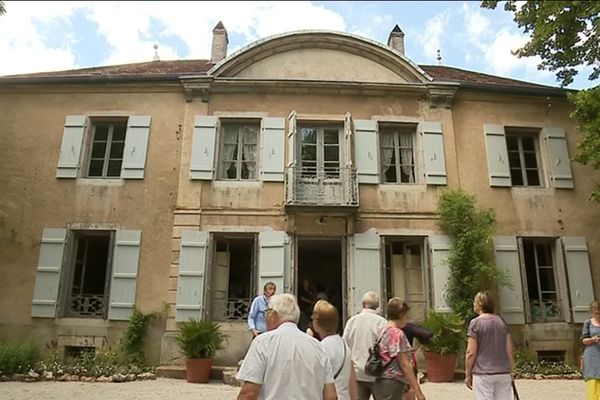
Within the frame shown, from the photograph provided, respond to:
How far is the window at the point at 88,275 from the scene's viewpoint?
9727 mm

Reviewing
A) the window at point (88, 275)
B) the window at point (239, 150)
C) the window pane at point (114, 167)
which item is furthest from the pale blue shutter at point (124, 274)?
the window at point (239, 150)

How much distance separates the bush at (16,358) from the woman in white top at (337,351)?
7.27 meters

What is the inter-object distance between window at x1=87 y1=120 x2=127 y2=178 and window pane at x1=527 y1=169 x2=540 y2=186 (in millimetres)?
9269

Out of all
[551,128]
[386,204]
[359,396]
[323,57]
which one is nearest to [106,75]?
[323,57]

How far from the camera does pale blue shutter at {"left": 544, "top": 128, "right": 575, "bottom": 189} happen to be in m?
10.6

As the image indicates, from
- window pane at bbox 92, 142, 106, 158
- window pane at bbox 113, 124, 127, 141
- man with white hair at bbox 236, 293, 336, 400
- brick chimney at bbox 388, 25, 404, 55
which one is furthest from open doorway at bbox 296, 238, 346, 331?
man with white hair at bbox 236, 293, 336, 400

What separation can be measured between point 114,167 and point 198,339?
4.59 meters

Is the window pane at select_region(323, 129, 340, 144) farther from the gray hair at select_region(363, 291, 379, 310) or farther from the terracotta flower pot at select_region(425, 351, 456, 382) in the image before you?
the gray hair at select_region(363, 291, 379, 310)

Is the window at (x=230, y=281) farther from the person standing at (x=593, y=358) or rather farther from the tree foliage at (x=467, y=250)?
the person standing at (x=593, y=358)

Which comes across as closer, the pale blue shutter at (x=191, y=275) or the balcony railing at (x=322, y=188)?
the pale blue shutter at (x=191, y=275)

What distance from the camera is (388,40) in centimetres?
1348

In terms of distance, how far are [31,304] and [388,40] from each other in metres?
11.0

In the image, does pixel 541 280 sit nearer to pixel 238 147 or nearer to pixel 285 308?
pixel 238 147

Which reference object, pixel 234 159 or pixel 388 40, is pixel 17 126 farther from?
pixel 388 40
